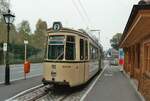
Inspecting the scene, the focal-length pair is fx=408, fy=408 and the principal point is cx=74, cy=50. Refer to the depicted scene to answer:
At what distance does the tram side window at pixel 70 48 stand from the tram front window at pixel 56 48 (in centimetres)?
29

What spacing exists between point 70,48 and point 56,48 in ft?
2.18

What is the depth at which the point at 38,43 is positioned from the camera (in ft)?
319

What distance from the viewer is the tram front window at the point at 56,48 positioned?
60.4 feet

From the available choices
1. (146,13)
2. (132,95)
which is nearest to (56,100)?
(132,95)

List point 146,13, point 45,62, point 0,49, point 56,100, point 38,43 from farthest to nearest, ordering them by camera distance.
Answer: point 38,43, point 0,49, point 45,62, point 56,100, point 146,13

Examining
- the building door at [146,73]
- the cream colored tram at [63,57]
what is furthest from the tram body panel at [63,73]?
the building door at [146,73]

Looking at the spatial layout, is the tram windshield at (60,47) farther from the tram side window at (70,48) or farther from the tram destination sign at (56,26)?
the tram destination sign at (56,26)

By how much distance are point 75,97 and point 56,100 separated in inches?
53.9

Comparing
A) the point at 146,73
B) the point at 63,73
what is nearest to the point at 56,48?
the point at 63,73

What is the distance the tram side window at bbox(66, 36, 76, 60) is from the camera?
60.9 ft

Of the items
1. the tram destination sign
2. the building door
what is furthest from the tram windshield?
the building door

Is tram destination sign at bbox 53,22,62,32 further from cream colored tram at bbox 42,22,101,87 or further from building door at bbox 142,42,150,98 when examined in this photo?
building door at bbox 142,42,150,98

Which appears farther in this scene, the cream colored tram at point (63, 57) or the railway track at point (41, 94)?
A: the cream colored tram at point (63, 57)

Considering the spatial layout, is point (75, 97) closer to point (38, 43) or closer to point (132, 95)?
point (132, 95)
